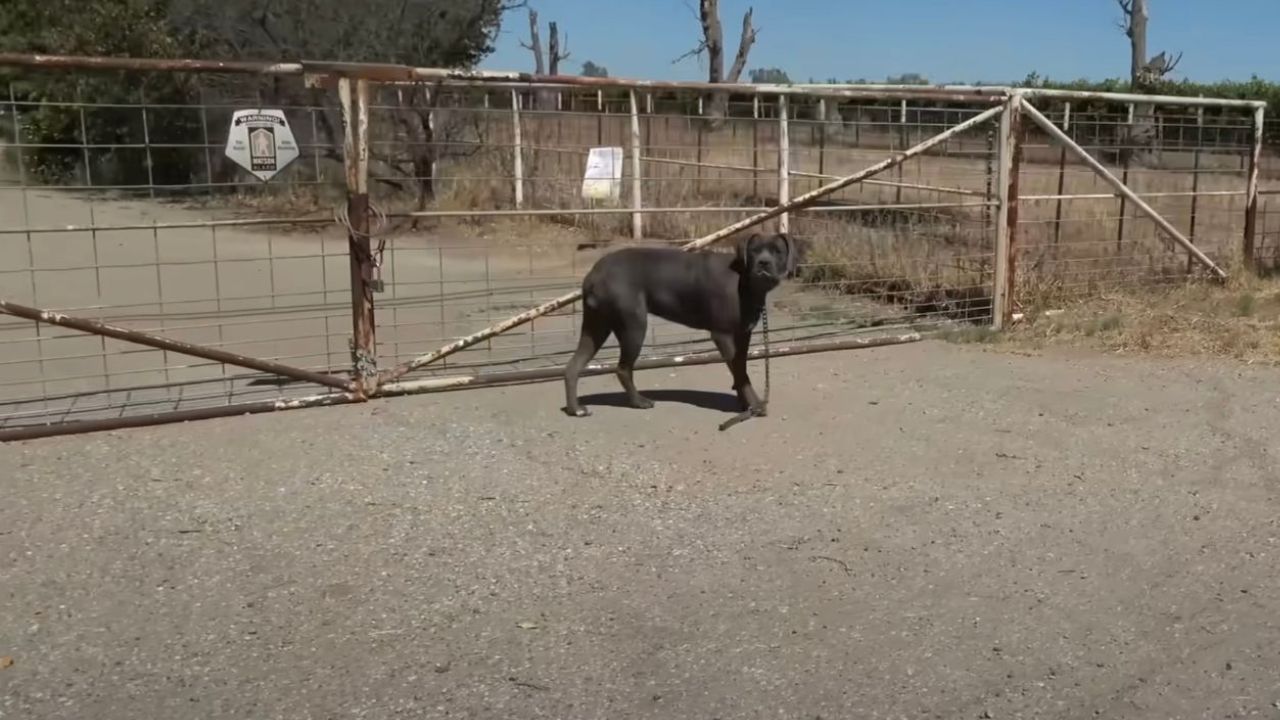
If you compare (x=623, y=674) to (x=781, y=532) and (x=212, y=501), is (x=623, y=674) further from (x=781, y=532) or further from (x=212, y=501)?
(x=212, y=501)

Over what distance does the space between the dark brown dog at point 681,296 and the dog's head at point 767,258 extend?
0.02m

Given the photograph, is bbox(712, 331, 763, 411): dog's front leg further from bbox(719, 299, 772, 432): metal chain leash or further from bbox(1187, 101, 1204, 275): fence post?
bbox(1187, 101, 1204, 275): fence post

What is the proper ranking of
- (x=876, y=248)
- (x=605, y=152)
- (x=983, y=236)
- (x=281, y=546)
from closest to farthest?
(x=281, y=546) < (x=983, y=236) < (x=876, y=248) < (x=605, y=152)

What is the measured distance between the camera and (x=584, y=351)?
275 inches

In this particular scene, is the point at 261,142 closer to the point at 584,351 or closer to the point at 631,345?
the point at 584,351

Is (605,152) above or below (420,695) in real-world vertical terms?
above

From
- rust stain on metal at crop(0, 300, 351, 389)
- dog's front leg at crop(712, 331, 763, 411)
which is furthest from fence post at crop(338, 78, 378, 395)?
dog's front leg at crop(712, 331, 763, 411)

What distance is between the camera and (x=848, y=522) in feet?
17.4

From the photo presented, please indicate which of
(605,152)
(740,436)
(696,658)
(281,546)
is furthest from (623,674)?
(605,152)

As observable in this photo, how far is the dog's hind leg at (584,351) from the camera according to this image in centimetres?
688

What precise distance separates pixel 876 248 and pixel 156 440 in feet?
23.5

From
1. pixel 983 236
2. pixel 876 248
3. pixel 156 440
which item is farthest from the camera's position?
pixel 876 248

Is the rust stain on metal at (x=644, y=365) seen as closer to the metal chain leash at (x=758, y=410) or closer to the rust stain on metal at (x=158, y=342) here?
the rust stain on metal at (x=158, y=342)

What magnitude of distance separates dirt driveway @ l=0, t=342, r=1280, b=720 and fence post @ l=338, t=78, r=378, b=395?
37cm
